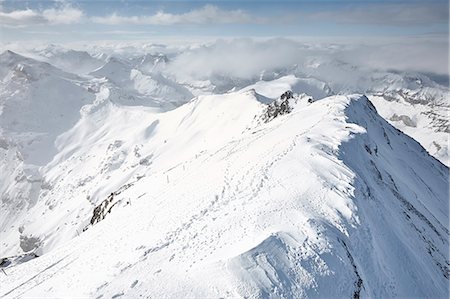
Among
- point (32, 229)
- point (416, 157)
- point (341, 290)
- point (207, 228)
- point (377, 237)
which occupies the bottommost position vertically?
point (32, 229)

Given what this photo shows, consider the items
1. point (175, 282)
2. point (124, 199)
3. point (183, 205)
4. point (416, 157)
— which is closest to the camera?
point (175, 282)

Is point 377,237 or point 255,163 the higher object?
point 255,163

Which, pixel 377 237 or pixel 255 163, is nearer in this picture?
pixel 377 237

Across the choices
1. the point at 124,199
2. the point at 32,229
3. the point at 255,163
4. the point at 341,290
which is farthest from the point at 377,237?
the point at 32,229

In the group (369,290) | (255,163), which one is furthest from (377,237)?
(255,163)

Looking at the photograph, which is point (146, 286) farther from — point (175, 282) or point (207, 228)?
point (207, 228)

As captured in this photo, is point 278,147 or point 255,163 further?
point 278,147

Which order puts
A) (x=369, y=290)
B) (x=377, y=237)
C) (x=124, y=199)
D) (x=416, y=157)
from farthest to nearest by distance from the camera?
(x=416, y=157)
(x=124, y=199)
(x=377, y=237)
(x=369, y=290)

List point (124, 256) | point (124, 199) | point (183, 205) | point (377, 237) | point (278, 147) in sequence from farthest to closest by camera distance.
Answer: point (124, 199), point (278, 147), point (183, 205), point (377, 237), point (124, 256)

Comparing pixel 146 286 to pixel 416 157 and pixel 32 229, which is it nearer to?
pixel 416 157
